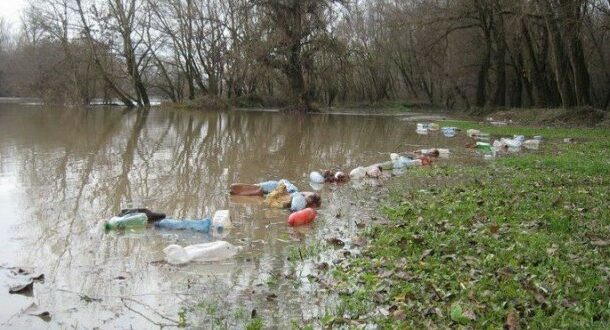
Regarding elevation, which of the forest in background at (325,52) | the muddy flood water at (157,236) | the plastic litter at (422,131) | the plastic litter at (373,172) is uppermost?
the forest in background at (325,52)

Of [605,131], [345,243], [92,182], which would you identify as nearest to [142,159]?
[92,182]

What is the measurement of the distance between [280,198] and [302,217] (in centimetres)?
127

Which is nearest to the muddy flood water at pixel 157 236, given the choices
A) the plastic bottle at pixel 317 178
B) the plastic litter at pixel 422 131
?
the plastic bottle at pixel 317 178

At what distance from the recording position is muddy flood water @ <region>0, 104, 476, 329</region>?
183 inches

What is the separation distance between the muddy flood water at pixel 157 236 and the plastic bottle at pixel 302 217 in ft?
0.51

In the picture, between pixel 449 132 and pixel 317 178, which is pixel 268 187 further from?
pixel 449 132

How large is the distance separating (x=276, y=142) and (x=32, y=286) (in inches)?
565

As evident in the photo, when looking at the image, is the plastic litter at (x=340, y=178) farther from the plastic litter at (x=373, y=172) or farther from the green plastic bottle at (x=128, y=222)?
the green plastic bottle at (x=128, y=222)

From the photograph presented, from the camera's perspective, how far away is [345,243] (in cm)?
661

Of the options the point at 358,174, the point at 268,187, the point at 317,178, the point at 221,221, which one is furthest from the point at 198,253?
the point at 358,174

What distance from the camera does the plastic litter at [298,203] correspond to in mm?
8289

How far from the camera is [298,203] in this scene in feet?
27.3

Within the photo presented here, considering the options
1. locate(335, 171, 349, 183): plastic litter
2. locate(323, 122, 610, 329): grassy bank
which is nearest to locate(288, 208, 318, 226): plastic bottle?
locate(323, 122, 610, 329): grassy bank

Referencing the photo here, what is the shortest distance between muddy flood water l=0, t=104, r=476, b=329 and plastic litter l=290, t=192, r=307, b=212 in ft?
0.66
